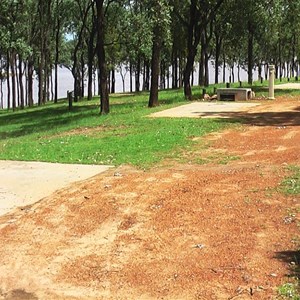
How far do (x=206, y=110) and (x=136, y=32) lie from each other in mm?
4382

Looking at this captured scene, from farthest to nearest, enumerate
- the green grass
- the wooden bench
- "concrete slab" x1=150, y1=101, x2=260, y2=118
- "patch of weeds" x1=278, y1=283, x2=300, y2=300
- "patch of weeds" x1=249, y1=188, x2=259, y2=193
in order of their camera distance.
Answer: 1. the wooden bench
2. "concrete slab" x1=150, y1=101, x2=260, y2=118
3. the green grass
4. "patch of weeds" x1=249, y1=188, x2=259, y2=193
5. "patch of weeds" x1=278, y1=283, x2=300, y2=300

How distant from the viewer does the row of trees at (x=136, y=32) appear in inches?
834

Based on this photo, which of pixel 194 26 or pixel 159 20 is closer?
pixel 159 20

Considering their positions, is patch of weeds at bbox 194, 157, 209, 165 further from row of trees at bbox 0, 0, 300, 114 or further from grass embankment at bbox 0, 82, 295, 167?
row of trees at bbox 0, 0, 300, 114

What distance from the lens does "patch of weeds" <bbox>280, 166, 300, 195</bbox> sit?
23.9 feet

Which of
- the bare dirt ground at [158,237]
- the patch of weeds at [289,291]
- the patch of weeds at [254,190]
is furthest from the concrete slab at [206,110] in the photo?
the patch of weeds at [289,291]

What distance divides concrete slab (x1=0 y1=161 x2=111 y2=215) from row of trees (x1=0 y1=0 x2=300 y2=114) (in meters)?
10.4

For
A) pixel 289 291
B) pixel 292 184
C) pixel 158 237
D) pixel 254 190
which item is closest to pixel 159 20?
pixel 292 184

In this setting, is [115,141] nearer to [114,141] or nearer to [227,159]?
[114,141]

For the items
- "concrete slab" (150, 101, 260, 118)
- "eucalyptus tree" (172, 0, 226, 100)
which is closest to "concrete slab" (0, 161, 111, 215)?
"concrete slab" (150, 101, 260, 118)

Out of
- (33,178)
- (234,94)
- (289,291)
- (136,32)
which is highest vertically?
(136,32)

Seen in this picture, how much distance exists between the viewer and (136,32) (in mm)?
20859

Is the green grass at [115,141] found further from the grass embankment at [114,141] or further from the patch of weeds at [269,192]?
the patch of weeds at [269,192]

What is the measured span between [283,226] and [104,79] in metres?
15.3
